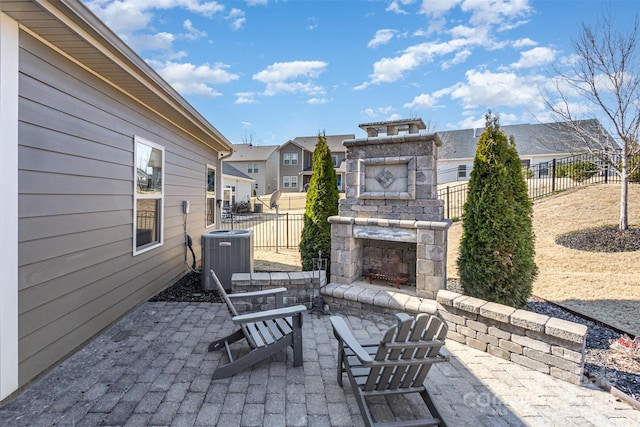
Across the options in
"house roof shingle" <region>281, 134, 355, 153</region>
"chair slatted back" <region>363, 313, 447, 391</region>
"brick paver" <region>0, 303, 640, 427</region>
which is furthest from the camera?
"house roof shingle" <region>281, 134, 355, 153</region>

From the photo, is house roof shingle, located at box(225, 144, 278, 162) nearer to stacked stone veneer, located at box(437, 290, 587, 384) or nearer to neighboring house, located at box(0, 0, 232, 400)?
neighboring house, located at box(0, 0, 232, 400)

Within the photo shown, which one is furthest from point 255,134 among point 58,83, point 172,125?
point 58,83

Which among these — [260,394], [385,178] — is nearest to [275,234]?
[385,178]

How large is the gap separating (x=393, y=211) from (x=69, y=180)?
12.6 ft

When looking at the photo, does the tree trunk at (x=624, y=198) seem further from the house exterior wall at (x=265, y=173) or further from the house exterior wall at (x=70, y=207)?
the house exterior wall at (x=265, y=173)

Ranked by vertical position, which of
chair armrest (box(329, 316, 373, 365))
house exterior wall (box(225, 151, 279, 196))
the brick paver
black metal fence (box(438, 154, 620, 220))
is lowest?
the brick paver

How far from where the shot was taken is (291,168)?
2986 centimetres

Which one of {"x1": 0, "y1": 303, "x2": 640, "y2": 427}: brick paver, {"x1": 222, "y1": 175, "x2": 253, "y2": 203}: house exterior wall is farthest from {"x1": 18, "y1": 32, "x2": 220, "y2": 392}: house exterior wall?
{"x1": 222, "y1": 175, "x2": 253, "y2": 203}: house exterior wall

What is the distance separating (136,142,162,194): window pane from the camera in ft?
14.5

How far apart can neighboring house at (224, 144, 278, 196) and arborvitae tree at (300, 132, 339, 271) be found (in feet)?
80.3

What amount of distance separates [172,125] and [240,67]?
4480mm

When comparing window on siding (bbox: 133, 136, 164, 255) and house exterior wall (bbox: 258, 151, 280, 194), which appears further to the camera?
house exterior wall (bbox: 258, 151, 280, 194)

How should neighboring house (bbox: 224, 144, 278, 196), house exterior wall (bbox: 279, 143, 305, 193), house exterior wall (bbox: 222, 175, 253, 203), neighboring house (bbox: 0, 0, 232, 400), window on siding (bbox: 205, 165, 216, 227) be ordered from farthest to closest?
house exterior wall (bbox: 279, 143, 305, 193), neighboring house (bbox: 224, 144, 278, 196), house exterior wall (bbox: 222, 175, 253, 203), window on siding (bbox: 205, 165, 216, 227), neighboring house (bbox: 0, 0, 232, 400)

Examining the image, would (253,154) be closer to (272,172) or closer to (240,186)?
(272,172)
